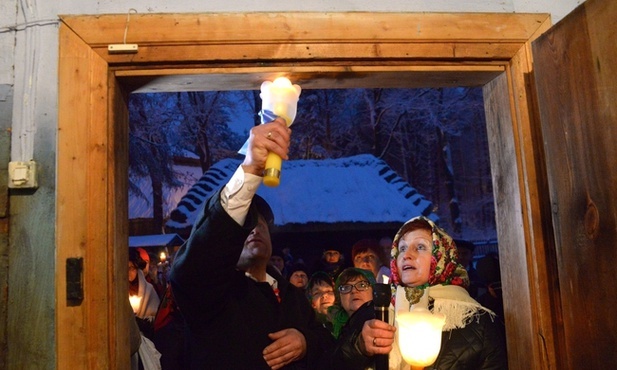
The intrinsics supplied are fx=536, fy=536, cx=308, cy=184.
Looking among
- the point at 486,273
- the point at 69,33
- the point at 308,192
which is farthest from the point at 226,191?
the point at 308,192

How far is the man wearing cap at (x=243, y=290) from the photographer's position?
2213 millimetres

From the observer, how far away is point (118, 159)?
2.35 metres

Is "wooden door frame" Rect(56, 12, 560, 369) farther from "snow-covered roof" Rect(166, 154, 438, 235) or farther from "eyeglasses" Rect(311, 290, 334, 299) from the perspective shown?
"snow-covered roof" Rect(166, 154, 438, 235)

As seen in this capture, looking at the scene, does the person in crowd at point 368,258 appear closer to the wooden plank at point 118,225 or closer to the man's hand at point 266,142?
the wooden plank at point 118,225

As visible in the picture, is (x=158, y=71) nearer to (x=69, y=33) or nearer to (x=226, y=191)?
(x=69, y=33)

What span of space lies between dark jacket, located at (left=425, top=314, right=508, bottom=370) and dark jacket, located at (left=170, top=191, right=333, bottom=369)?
0.64 metres

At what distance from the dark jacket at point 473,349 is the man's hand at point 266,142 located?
137 centimetres

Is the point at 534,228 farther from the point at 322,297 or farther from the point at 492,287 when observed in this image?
the point at 322,297

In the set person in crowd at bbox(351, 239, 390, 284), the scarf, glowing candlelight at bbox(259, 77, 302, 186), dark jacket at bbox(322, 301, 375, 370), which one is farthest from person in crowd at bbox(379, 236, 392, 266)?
glowing candlelight at bbox(259, 77, 302, 186)

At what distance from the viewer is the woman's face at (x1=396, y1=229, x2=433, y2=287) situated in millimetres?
2920

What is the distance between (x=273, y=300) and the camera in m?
2.81

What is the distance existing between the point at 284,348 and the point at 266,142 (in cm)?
108

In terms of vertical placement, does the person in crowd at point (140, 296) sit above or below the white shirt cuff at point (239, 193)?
below

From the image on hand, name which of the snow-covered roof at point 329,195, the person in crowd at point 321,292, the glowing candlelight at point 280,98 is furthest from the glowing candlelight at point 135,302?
the snow-covered roof at point 329,195
